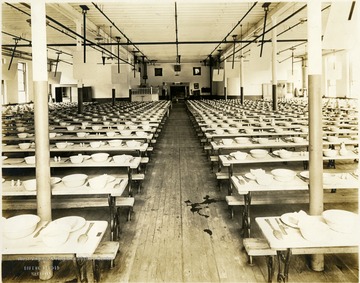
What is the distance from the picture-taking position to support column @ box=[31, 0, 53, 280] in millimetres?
2932

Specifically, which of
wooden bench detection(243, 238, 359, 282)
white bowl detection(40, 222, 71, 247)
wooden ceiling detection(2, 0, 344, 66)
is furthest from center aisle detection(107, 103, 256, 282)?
wooden ceiling detection(2, 0, 344, 66)

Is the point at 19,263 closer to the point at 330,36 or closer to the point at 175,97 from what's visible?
the point at 330,36

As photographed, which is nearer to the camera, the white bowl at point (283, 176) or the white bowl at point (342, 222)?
the white bowl at point (342, 222)

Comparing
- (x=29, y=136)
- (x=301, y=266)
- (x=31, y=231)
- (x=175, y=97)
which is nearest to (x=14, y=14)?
(x=29, y=136)

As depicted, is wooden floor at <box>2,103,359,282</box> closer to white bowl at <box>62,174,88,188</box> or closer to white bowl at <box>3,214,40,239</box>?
white bowl at <box>3,214,40,239</box>

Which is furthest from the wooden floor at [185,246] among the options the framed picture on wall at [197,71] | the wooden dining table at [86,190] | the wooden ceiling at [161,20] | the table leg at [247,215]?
the framed picture on wall at [197,71]

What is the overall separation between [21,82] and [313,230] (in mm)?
22470

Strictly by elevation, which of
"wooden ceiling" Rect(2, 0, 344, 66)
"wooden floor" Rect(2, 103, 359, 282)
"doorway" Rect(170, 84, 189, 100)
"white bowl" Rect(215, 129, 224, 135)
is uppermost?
"wooden ceiling" Rect(2, 0, 344, 66)

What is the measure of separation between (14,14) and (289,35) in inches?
482

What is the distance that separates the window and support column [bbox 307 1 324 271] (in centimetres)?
2153

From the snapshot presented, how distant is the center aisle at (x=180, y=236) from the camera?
2.97 m

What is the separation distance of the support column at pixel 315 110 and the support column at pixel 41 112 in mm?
2239

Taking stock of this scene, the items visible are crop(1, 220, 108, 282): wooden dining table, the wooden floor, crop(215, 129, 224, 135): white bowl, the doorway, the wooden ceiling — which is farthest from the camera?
the doorway

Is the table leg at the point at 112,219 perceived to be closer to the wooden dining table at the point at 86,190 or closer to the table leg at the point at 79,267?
the wooden dining table at the point at 86,190
